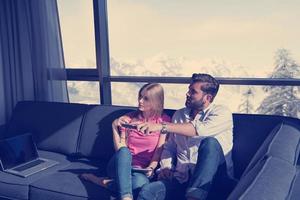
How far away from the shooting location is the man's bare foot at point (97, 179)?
2.22 metres

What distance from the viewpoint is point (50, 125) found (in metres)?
3.12

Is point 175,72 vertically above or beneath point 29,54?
beneath

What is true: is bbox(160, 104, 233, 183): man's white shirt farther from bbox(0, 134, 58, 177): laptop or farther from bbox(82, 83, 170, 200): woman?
bbox(0, 134, 58, 177): laptop

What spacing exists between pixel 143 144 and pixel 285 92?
9.88 feet

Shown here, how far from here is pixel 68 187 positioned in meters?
2.28

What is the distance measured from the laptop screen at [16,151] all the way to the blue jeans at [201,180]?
1.24m

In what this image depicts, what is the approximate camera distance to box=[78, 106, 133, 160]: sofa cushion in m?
2.81

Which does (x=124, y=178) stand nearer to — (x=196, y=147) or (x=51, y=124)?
(x=196, y=147)

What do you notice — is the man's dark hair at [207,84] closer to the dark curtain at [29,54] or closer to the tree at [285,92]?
the dark curtain at [29,54]

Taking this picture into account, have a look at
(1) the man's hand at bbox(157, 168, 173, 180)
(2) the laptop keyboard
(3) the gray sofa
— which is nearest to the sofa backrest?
(3) the gray sofa

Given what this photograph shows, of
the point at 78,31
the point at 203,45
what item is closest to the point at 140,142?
the point at 78,31

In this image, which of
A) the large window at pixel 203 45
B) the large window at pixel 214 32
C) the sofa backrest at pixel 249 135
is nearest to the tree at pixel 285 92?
the large window at pixel 203 45

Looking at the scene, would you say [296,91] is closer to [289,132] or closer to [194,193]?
[289,132]

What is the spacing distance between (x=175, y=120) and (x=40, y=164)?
119 centimetres
